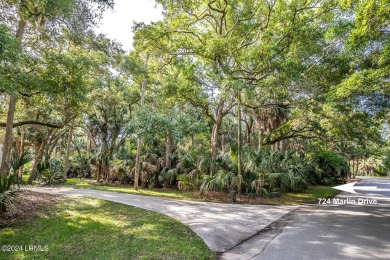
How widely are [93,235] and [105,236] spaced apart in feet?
1.05

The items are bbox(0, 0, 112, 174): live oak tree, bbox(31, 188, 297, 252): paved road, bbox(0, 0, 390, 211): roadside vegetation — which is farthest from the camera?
bbox(0, 0, 390, 211): roadside vegetation

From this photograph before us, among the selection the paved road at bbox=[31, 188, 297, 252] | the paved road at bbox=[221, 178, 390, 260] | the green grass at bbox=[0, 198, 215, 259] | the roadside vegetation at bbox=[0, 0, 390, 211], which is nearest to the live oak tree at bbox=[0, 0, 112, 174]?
the roadside vegetation at bbox=[0, 0, 390, 211]

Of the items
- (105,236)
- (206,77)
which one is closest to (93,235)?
(105,236)

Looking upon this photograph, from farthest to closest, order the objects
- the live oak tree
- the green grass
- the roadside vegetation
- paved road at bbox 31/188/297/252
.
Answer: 1. the roadside vegetation
2. the live oak tree
3. paved road at bbox 31/188/297/252
4. the green grass

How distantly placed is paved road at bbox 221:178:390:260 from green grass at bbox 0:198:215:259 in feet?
3.54

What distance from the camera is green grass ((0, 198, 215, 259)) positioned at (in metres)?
4.34

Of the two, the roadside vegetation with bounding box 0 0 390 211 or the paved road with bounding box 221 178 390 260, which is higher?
the roadside vegetation with bounding box 0 0 390 211

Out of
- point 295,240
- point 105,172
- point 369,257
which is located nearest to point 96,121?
point 105,172

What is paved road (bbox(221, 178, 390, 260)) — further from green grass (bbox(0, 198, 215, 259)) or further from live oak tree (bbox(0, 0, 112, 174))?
live oak tree (bbox(0, 0, 112, 174))

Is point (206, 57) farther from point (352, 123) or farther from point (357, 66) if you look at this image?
point (352, 123)

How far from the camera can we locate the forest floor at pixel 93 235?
437cm

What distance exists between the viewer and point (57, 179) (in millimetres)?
15617

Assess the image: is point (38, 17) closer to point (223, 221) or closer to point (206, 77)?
point (206, 77)

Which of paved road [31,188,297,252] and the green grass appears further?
paved road [31,188,297,252]
